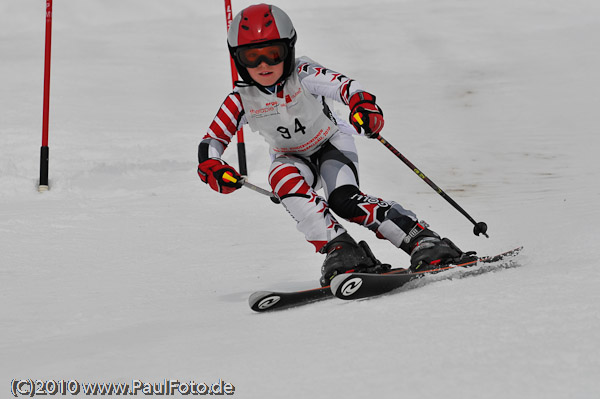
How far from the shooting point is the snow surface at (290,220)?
6.34 feet

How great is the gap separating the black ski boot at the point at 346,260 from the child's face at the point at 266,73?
2.79 feet

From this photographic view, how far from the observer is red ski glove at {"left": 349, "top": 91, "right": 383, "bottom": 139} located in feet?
10.7

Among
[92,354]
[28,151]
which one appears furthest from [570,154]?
[92,354]

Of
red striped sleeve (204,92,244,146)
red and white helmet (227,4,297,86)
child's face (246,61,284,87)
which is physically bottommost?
red striped sleeve (204,92,244,146)

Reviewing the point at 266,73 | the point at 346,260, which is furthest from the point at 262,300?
the point at 266,73

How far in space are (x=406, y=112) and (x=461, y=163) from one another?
2284 mm

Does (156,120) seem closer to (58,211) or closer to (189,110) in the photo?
(189,110)

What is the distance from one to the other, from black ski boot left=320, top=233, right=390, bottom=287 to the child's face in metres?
0.85

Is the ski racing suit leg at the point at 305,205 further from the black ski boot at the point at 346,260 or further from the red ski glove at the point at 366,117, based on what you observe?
the red ski glove at the point at 366,117

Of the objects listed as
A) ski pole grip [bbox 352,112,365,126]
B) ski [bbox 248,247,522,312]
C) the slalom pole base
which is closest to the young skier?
ski pole grip [bbox 352,112,365,126]

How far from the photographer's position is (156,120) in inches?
353

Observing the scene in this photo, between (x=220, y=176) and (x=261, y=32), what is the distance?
723mm

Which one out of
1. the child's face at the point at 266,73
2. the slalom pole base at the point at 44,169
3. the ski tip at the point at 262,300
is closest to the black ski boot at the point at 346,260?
the ski tip at the point at 262,300

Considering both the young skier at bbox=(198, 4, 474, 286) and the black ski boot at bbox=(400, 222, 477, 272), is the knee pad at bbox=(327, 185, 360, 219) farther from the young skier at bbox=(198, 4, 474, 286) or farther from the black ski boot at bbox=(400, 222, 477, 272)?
the black ski boot at bbox=(400, 222, 477, 272)
